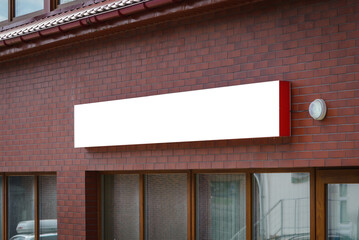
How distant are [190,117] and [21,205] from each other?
469 cm

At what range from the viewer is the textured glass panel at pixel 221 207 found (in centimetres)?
686

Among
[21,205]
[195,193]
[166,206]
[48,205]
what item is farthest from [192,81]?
[21,205]

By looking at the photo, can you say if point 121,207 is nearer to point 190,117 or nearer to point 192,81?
point 190,117

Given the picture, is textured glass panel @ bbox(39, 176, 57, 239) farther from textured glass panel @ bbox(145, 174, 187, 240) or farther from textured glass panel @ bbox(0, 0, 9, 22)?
textured glass panel @ bbox(0, 0, 9, 22)

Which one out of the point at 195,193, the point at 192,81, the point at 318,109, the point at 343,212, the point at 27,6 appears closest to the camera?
the point at 318,109

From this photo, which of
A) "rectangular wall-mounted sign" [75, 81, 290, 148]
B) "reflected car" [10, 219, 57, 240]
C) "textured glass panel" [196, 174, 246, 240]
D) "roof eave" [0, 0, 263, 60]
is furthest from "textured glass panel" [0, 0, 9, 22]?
"textured glass panel" [196, 174, 246, 240]

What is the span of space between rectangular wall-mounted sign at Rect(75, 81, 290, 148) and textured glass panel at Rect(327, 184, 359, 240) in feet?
2.75

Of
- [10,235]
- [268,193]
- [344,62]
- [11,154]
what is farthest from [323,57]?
[10,235]

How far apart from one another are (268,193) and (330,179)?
0.88m

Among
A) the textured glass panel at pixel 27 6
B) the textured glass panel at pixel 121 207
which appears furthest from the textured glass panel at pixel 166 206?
the textured glass panel at pixel 27 6

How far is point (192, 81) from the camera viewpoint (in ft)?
23.1

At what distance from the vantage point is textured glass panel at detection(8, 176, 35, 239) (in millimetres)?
9797

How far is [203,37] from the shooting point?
6973mm

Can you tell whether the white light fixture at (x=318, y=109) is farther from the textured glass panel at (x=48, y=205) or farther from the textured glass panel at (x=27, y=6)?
the textured glass panel at (x=27, y=6)
